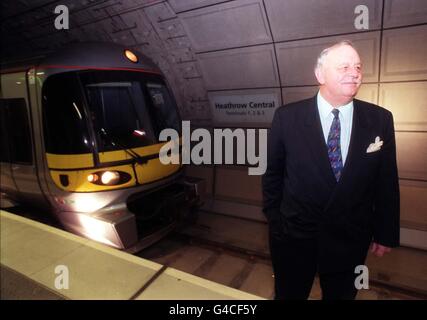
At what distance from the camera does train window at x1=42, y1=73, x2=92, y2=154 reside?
335cm

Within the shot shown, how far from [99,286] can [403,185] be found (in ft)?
12.8

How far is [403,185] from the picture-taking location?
402 centimetres

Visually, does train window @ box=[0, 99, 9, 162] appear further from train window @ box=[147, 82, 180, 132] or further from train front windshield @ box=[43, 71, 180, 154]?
train window @ box=[147, 82, 180, 132]

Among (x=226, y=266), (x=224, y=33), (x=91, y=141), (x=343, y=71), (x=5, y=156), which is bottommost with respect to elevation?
(x=226, y=266)

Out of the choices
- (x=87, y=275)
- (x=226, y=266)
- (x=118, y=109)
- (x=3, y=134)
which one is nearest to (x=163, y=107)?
(x=118, y=109)

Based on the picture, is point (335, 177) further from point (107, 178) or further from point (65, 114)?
point (65, 114)

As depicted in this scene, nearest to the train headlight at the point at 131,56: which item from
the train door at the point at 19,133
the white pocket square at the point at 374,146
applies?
the train door at the point at 19,133

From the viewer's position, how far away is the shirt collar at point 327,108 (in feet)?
6.02

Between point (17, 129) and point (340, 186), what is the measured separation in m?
3.86

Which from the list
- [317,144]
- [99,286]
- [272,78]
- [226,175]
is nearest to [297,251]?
[317,144]

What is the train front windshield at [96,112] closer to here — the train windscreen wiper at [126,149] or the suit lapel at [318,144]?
the train windscreen wiper at [126,149]

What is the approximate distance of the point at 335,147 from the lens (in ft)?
5.95

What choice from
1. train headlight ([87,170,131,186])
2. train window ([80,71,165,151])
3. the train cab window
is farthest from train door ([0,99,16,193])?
train headlight ([87,170,131,186])
